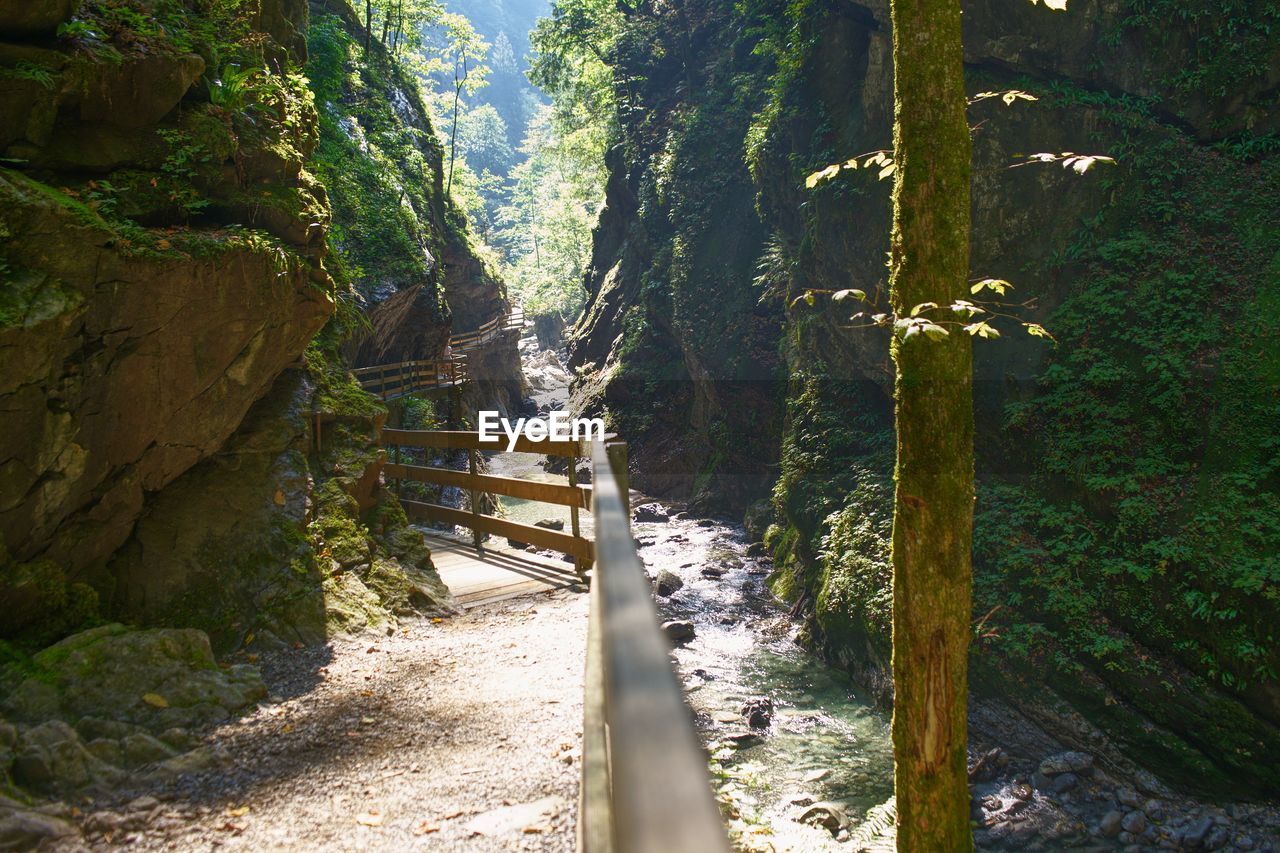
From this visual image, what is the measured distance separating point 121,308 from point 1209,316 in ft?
42.0

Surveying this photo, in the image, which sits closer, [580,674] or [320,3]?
[580,674]

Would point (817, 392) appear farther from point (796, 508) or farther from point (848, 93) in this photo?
point (848, 93)

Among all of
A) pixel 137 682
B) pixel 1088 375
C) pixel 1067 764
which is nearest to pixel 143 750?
pixel 137 682

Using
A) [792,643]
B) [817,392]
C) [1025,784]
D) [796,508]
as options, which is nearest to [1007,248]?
[817,392]

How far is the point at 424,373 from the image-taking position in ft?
70.4

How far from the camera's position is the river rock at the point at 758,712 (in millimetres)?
9672

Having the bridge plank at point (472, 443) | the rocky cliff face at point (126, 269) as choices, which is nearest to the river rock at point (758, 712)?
the bridge plank at point (472, 443)

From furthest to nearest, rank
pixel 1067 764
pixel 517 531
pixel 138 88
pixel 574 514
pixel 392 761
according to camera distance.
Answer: pixel 1067 764 < pixel 517 531 < pixel 574 514 < pixel 138 88 < pixel 392 761

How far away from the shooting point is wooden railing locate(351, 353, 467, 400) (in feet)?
62.5

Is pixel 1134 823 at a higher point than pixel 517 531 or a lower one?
lower

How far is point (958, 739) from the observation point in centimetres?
401

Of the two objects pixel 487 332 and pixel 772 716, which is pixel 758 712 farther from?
pixel 487 332

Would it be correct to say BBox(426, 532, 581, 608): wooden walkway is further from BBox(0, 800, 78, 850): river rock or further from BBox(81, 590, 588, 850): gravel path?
BBox(0, 800, 78, 850): river rock

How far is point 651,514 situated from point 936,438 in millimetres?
17493
